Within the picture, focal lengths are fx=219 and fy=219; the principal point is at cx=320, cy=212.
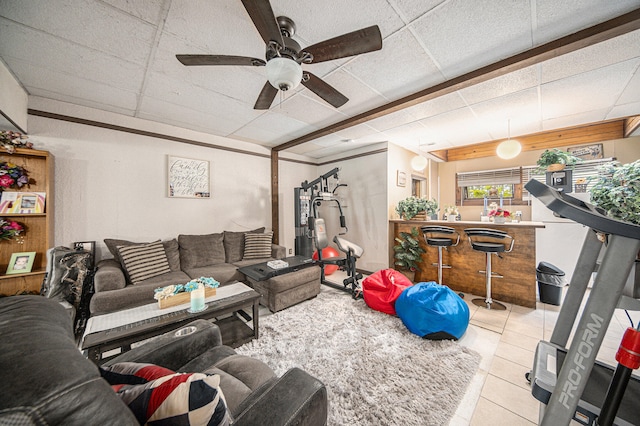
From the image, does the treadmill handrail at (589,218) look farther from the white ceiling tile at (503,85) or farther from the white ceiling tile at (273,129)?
the white ceiling tile at (273,129)

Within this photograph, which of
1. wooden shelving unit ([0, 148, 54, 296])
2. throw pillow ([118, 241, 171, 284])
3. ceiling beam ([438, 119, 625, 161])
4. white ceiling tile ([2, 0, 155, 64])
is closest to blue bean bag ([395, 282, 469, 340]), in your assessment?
throw pillow ([118, 241, 171, 284])

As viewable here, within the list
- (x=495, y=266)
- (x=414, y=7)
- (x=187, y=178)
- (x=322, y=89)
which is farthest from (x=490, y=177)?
(x=187, y=178)

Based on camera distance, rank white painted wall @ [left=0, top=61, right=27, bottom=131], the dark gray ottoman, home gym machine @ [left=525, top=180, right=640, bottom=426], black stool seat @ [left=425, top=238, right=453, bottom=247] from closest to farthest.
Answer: home gym machine @ [left=525, top=180, right=640, bottom=426]
white painted wall @ [left=0, top=61, right=27, bottom=131]
the dark gray ottoman
black stool seat @ [left=425, top=238, right=453, bottom=247]

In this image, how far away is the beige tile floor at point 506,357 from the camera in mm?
Result: 1436

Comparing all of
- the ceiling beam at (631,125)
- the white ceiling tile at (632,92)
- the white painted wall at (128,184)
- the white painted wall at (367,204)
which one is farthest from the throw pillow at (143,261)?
the ceiling beam at (631,125)

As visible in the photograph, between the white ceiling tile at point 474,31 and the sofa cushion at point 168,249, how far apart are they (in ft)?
12.3

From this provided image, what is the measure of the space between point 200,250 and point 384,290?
2740 millimetres

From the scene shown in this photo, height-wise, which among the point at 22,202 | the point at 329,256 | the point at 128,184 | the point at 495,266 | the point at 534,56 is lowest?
the point at 329,256

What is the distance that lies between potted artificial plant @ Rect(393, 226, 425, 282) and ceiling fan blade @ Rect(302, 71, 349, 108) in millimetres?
2613

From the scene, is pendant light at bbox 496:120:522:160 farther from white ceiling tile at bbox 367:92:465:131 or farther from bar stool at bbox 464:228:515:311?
bar stool at bbox 464:228:515:311

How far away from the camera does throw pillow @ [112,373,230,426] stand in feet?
1.93

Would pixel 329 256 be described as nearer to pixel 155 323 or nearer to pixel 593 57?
pixel 155 323

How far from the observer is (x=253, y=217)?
4.52 metres

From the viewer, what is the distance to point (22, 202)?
2.33 m
